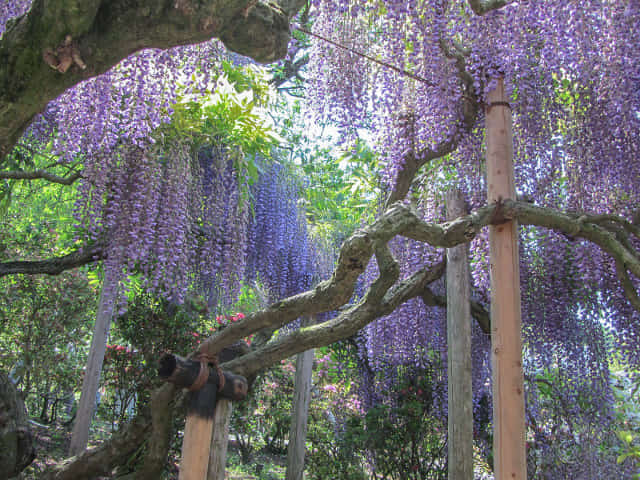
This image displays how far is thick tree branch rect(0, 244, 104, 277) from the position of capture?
4.25m

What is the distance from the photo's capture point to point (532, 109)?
9.86ft

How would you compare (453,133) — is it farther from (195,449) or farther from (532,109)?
(195,449)

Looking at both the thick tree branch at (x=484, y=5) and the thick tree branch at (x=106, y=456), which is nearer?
the thick tree branch at (x=484, y=5)

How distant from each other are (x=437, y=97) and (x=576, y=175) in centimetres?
104

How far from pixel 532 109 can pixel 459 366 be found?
1.66 metres

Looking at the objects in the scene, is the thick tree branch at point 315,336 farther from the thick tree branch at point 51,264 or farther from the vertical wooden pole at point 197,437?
the thick tree branch at point 51,264

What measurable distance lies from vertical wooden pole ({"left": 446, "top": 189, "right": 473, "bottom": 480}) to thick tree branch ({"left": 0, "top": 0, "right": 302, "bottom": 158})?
231 centimetres

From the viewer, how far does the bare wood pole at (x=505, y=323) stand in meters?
2.23

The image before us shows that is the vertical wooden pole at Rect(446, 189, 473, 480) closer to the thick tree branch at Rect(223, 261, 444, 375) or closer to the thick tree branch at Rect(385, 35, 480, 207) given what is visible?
the thick tree branch at Rect(385, 35, 480, 207)

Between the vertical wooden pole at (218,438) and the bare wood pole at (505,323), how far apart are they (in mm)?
1200

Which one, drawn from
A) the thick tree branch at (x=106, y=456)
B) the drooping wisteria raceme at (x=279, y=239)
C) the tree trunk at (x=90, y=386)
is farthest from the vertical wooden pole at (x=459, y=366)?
the tree trunk at (x=90, y=386)

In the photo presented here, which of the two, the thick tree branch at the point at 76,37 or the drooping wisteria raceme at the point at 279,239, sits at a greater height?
the drooping wisteria raceme at the point at 279,239

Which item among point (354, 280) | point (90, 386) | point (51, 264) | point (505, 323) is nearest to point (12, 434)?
point (90, 386)

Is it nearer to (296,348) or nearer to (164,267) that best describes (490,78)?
(296,348)
